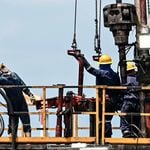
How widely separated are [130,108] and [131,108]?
0.07ft

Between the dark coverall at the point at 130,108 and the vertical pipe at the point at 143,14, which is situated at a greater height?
the vertical pipe at the point at 143,14

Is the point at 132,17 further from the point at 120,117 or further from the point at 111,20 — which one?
the point at 120,117

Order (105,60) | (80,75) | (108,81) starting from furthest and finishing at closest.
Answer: (80,75) < (105,60) < (108,81)

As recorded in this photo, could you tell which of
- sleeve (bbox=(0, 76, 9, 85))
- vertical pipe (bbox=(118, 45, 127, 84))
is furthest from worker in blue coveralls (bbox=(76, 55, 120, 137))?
sleeve (bbox=(0, 76, 9, 85))

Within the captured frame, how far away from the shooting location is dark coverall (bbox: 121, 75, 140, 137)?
20.9 meters

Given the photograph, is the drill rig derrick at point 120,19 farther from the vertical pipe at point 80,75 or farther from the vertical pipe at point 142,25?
the vertical pipe at point 80,75

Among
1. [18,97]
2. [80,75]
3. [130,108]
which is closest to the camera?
[18,97]

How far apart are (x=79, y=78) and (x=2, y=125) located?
209cm

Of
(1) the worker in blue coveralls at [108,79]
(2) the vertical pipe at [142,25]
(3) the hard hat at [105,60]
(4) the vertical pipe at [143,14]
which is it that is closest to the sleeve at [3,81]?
(1) the worker in blue coveralls at [108,79]

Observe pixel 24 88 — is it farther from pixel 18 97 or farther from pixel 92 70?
pixel 92 70

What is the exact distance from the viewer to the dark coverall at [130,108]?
20922 mm

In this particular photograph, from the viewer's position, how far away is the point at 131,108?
70.2 ft

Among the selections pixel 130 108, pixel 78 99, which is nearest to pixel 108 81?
pixel 78 99

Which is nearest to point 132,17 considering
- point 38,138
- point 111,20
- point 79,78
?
point 111,20
